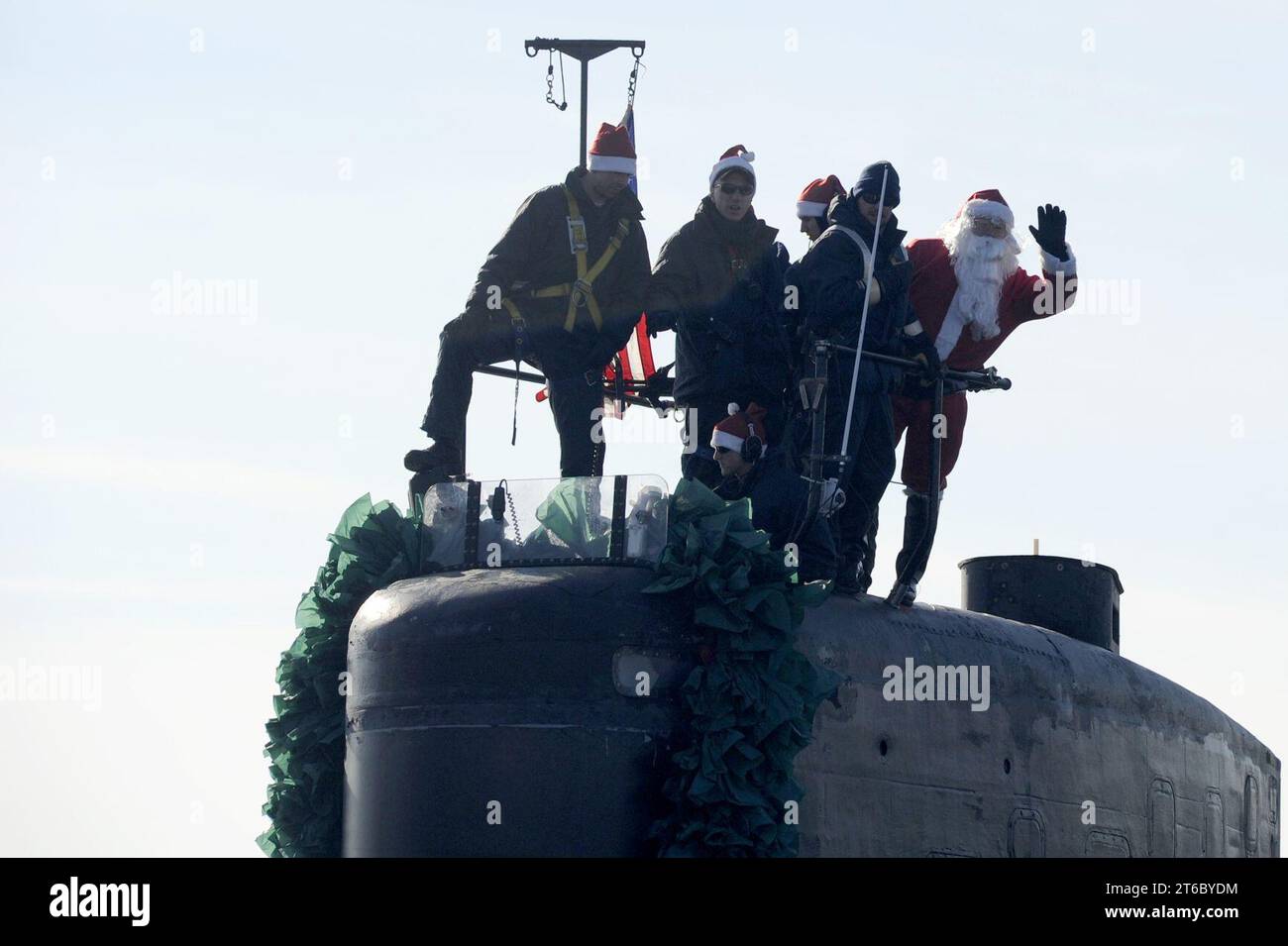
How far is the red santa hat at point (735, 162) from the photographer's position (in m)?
13.3

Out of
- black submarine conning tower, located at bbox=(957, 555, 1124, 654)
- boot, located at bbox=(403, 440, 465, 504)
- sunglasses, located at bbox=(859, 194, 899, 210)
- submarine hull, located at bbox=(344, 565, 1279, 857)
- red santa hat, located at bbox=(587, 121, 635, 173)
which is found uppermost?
red santa hat, located at bbox=(587, 121, 635, 173)

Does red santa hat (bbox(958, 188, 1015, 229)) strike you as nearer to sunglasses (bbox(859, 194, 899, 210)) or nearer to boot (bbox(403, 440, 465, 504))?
sunglasses (bbox(859, 194, 899, 210))

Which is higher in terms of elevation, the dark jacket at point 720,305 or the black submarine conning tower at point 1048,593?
the dark jacket at point 720,305

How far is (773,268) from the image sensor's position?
13.2 m

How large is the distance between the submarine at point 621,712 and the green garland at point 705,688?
5.9 inches

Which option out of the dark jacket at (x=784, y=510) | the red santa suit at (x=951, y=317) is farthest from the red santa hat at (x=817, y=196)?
the dark jacket at (x=784, y=510)

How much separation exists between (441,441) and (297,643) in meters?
1.44

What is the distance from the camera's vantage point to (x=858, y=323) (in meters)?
13.0

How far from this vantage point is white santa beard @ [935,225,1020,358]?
1427 centimetres

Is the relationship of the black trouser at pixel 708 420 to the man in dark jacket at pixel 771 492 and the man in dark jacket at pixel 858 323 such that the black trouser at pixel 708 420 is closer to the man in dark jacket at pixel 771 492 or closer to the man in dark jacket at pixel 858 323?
the man in dark jacket at pixel 771 492

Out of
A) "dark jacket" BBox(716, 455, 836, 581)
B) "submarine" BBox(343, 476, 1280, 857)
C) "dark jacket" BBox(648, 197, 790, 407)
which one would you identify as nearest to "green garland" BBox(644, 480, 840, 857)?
"submarine" BBox(343, 476, 1280, 857)

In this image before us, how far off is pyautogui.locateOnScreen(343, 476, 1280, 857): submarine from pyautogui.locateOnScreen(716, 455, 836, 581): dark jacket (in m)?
0.30

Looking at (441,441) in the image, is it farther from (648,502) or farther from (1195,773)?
(1195,773)

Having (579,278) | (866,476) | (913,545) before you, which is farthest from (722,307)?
(913,545)
